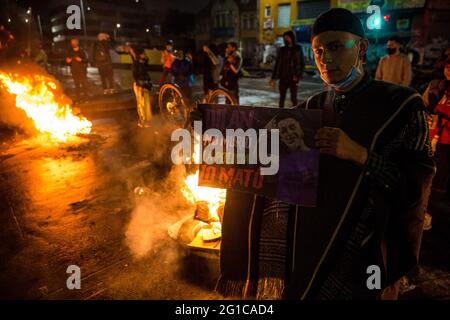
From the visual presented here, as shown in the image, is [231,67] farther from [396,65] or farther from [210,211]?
[210,211]

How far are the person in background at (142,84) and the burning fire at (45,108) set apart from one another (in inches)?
68.0

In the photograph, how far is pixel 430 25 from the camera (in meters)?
28.0

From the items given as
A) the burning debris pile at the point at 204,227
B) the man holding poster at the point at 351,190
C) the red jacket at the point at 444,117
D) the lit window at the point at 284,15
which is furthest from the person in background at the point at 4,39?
the lit window at the point at 284,15

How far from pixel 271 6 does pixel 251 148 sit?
44.9m

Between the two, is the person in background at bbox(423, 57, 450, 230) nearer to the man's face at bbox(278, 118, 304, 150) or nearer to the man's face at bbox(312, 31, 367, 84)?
the man's face at bbox(312, 31, 367, 84)

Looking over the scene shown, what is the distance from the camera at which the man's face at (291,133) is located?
1.92 metres

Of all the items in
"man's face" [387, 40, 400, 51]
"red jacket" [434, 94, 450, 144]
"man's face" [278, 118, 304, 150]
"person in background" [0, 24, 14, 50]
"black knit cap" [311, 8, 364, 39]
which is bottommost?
"red jacket" [434, 94, 450, 144]

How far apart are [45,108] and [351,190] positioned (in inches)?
403

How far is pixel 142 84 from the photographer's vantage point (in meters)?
9.81

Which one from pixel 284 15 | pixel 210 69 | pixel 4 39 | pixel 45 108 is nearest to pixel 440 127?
pixel 210 69

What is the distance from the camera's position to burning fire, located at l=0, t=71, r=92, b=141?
30.7ft

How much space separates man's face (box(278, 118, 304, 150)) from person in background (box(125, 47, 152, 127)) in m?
8.53

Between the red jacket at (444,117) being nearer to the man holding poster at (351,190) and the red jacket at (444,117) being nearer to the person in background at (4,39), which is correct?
the man holding poster at (351,190)

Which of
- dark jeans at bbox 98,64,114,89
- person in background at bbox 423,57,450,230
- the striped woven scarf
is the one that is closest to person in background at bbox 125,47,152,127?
dark jeans at bbox 98,64,114,89
